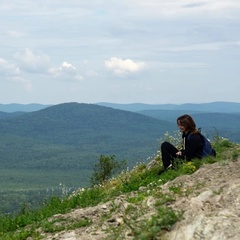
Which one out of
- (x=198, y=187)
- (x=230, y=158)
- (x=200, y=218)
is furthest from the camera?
(x=230, y=158)

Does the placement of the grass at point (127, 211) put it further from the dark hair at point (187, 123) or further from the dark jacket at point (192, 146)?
the dark hair at point (187, 123)

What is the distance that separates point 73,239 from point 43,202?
4.77 meters

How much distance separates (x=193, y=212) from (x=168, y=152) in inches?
276

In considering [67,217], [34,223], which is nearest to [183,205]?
Result: [67,217]

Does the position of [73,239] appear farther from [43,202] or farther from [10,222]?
[43,202]

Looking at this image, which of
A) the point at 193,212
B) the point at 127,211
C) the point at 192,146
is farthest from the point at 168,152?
the point at 193,212

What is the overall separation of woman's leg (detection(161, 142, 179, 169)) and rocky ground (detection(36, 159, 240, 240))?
2.50 metres

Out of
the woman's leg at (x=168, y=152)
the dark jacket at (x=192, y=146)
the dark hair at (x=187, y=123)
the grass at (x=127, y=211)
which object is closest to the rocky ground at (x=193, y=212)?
the grass at (x=127, y=211)

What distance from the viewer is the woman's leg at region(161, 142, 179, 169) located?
15.1m

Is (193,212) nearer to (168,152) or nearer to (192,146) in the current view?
(192,146)

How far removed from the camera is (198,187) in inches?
411

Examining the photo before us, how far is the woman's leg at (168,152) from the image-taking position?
49.4 ft

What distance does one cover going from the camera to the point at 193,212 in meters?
8.11

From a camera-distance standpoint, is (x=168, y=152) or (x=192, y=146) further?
(x=168, y=152)
